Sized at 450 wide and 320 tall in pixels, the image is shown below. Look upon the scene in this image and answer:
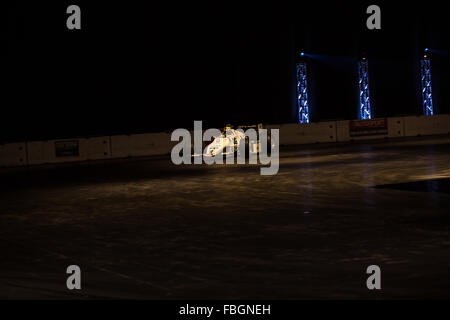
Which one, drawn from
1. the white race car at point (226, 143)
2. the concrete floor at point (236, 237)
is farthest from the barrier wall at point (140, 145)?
the concrete floor at point (236, 237)

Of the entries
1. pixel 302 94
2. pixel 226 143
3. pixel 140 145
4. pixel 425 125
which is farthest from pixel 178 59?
pixel 425 125

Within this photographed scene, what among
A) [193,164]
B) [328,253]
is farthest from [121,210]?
[193,164]

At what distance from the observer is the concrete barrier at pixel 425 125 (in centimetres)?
4253

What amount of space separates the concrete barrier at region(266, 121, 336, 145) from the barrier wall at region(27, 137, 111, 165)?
10.5 meters

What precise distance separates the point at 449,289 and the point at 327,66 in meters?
44.4

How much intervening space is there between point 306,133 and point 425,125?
8.38 meters

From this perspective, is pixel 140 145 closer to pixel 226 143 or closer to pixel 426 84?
pixel 226 143

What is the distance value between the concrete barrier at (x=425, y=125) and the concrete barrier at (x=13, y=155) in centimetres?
2409

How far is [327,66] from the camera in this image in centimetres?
4966

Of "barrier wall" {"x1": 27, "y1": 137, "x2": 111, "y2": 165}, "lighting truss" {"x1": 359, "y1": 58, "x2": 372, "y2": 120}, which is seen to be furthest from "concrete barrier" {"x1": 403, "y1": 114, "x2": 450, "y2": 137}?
"barrier wall" {"x1": 27, "y1": 137, "x2": 111, "y2": 165}

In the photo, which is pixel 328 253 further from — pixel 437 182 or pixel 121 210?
pixel 437 182

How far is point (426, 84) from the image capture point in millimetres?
47844

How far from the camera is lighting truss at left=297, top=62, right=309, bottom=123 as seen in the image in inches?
1781

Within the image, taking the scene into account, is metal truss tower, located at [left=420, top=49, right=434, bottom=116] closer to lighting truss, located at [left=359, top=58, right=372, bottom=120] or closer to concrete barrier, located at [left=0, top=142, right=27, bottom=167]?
lighting truss, located at [left=359, top=58, right=372, bottom=120]
